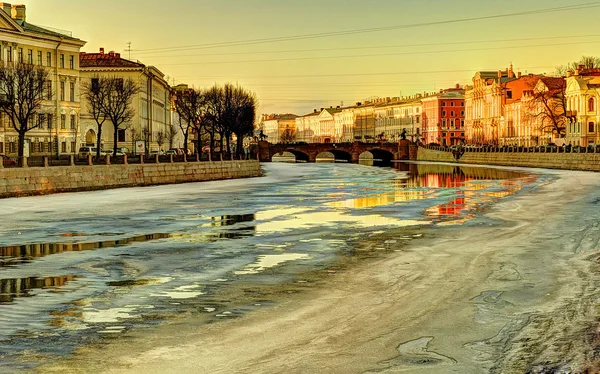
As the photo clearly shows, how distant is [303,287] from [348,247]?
6.64m

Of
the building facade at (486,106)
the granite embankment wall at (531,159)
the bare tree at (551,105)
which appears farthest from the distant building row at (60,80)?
the building facade at (486,106)

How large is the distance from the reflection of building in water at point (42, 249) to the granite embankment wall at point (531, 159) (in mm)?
66564

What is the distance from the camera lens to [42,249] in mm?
24938

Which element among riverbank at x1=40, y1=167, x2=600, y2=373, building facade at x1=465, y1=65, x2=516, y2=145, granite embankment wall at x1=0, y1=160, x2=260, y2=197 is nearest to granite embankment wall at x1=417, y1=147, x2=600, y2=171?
building facade at x1=465, y1=65, x2=516, y2=145

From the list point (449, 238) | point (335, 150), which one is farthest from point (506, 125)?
point (449, 238)

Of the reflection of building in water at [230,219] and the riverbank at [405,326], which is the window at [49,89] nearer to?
the reflection of building in water at [230,219]

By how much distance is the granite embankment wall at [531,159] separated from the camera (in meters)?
89.5

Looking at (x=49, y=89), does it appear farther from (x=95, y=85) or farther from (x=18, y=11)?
(x=18, y=11)

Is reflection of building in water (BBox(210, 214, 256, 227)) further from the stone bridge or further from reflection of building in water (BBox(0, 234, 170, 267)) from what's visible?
the stone bridge

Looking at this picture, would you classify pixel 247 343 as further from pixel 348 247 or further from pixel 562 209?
pixel 562 209

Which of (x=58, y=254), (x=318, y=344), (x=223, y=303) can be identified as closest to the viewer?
(x=318, y=344)

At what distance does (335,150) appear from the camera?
178 m

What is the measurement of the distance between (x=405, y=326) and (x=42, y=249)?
13100 millimetres

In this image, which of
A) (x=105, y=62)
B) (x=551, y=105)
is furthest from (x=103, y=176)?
(x=551, y=105)
